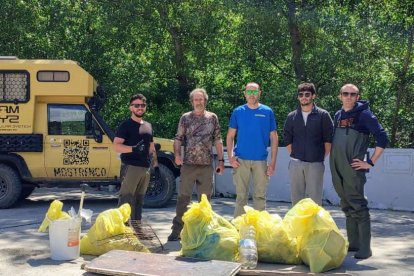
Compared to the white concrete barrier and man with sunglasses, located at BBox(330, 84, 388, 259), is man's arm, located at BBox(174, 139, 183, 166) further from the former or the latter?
the white concrete barrier

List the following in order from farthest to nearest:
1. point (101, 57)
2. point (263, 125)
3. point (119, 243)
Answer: point (101, 57) < point (263, 125) < point (119, 243)

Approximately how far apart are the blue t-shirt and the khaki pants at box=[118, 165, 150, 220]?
119cm

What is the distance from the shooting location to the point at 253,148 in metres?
7.76

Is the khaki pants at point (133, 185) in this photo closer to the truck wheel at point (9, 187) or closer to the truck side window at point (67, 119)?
the truck side window at point (67, 119)

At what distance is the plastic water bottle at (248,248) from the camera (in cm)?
639

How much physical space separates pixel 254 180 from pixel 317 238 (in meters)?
1.58

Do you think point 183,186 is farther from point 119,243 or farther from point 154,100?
point 154,100

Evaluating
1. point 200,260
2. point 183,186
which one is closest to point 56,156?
point 183,186

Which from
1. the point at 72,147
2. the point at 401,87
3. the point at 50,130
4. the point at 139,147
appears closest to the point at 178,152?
the point at 139,147

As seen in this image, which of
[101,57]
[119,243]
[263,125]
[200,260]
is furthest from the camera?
[101,57]

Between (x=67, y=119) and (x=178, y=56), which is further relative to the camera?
(x=178, y=56)

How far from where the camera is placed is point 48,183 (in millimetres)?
11609

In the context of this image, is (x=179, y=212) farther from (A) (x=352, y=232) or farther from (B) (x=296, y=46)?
(B) (x=296, y=46)

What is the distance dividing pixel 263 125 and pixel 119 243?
7.15 feet
